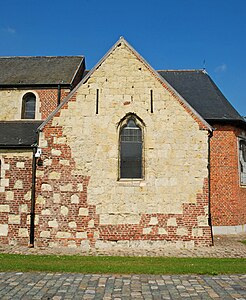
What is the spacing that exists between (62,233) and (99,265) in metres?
3.42

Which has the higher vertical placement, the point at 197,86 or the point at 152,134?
the point at 197,86

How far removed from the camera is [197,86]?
18.0m

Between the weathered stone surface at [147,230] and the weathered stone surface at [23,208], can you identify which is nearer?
the weathered stone surface at [147,230]

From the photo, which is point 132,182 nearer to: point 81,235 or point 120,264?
point 81,235

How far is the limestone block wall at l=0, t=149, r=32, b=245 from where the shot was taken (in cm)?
1146

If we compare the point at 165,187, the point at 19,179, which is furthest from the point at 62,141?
the point at 165,187

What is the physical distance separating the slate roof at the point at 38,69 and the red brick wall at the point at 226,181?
8072 millimetres

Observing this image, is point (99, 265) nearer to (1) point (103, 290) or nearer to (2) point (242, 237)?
(1) point (103, 290)

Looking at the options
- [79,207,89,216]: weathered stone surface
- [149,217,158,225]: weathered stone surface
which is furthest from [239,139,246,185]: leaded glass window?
[79,207,89,216]: weathered stone surface

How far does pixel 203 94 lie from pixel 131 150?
24.4 ft

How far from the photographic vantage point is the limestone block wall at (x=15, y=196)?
11461 mm

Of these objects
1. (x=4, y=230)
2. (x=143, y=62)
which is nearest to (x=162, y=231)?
(x=4, y=230)

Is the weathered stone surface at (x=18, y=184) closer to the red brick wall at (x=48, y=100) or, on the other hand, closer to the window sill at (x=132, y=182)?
the window sill at (x=132, y=182)

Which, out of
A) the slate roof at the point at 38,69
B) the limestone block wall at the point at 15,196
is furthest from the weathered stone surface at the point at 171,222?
the slate roof at the point at 38,69
